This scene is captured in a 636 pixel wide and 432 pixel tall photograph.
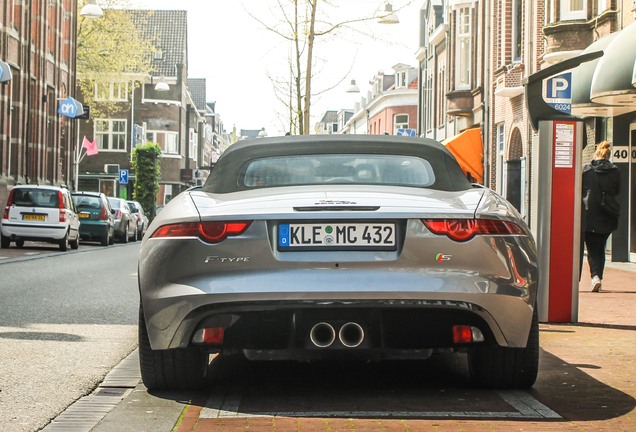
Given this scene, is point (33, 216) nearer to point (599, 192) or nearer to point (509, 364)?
point (599, 192)

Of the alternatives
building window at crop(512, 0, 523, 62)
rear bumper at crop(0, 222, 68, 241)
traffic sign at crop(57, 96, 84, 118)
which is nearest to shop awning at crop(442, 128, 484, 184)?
building window at crop(512, 0, 523, 62)

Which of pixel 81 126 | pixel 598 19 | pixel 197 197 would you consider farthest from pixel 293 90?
pixel 81 126

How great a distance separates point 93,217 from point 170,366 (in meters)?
28.1

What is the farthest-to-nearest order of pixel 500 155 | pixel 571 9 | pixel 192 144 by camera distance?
1. pixel 192 144
2. pixel 500 155
3. pixel 571 9

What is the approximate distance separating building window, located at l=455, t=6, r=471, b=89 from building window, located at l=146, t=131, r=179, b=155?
132 feet

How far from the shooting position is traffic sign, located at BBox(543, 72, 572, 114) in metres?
10.3

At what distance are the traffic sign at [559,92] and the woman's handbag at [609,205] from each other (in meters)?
3.81

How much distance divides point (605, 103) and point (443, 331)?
1616 cm

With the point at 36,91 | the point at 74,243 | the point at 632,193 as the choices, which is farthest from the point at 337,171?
the point at 36,91

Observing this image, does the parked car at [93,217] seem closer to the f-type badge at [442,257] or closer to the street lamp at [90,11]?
the street lamp at [90,11]

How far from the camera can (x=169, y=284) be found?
5.64 m

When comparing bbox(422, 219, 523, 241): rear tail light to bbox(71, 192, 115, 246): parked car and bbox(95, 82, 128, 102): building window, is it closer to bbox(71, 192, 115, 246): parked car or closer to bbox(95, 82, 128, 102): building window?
bbox(71, 192, 115, 246): parked car

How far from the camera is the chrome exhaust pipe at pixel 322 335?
561 cm

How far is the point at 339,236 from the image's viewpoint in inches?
217
